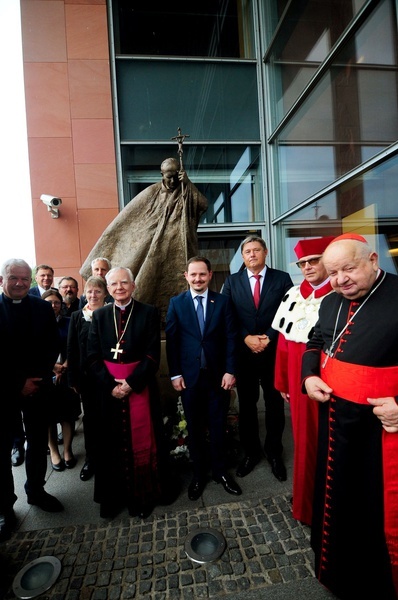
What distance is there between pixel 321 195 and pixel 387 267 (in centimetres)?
Answer: 201

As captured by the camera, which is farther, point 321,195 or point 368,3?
point 321,195

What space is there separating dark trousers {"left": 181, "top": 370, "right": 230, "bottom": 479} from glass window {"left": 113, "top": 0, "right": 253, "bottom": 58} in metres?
7.90

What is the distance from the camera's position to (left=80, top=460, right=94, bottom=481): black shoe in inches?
125

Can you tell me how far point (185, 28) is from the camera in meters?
7.84

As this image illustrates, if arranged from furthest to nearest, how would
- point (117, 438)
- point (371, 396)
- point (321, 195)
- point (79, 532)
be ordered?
1. point (321, 195)
2. point (117, 438)
3. point (79, 532)
4. point (371, 396)

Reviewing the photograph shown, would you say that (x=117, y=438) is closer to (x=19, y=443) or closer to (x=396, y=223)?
(x=19, y=443)

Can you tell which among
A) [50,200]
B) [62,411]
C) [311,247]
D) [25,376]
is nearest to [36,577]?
[25,376]

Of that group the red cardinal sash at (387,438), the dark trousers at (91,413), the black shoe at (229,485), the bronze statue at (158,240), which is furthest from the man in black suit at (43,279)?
the red cardinal sash at (387,438)

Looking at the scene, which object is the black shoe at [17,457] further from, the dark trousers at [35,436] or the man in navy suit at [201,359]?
the man in navy suit at [201,359]

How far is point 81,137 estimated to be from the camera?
6926 millimetres

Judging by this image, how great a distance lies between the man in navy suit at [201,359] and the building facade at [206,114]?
3126 millimetres

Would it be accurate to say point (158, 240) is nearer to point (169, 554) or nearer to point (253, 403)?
point (253, 403)

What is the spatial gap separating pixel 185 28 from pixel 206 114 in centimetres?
226

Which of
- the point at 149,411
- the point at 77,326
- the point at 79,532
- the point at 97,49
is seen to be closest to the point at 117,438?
the point at 149,411
